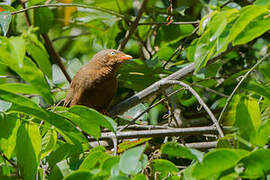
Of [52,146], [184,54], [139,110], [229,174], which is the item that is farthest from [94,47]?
[229,174]

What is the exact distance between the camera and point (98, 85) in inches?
173

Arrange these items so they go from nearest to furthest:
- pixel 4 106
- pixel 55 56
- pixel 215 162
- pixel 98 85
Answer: pixel 215 162
pixel 4 106
pixel 98 85
pixel 55 56

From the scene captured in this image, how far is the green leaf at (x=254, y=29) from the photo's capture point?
6.84ft

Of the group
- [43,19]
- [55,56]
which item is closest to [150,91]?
[55,56]

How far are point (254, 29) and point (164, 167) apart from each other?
81 centimetres

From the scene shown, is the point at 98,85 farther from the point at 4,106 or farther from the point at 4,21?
the point at 4,106

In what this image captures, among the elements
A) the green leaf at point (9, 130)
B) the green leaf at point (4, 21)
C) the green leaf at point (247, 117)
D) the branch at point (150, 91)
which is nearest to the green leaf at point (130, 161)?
the green leaf at point (247, 117)

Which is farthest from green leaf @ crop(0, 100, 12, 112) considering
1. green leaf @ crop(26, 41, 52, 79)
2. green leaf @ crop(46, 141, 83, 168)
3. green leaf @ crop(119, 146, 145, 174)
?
green leaf @ crop(119, 146, 145, 174)

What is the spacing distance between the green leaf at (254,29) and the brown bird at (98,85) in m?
2.30

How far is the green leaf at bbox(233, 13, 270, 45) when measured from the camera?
2084 mm

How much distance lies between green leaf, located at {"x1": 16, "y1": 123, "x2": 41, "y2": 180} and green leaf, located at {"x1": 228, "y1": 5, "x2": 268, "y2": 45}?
44.8 inches

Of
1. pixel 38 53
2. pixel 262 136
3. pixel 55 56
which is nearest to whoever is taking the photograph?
pixel 262 136

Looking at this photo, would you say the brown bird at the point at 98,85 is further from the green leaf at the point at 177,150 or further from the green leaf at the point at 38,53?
the green leaf at the point at 177,150

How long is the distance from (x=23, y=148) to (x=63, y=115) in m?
0.27
